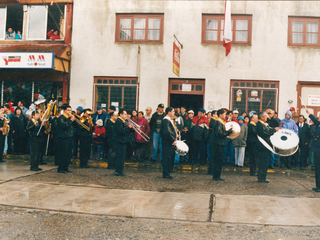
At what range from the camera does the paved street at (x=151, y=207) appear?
5.38 m

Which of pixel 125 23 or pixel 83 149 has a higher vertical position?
pixel 125 23

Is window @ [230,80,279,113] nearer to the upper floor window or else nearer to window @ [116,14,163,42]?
window @ [116,14,163,42]

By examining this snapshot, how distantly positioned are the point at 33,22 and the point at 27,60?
3096 millimetres

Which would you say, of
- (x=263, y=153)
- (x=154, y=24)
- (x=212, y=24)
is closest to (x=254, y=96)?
(x=212, y=24)

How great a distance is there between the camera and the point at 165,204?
22.8 feet

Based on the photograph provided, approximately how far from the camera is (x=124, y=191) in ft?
26.4

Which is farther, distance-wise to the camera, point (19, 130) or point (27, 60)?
point (27, 60)

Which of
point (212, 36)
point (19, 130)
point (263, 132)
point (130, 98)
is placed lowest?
point (19, 130)

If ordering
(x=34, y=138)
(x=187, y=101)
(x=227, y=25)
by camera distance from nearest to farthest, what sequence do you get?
1. (x=34, y=138)
2. (x=227, y=25)
3. (x=187, y=101)

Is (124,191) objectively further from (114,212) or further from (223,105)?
(223,105)

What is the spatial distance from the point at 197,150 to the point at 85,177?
178 inches

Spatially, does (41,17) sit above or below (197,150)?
above

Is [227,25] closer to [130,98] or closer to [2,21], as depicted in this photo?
[130,98]

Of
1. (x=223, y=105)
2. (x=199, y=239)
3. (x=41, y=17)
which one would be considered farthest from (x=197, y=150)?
(x=41, y=17)
